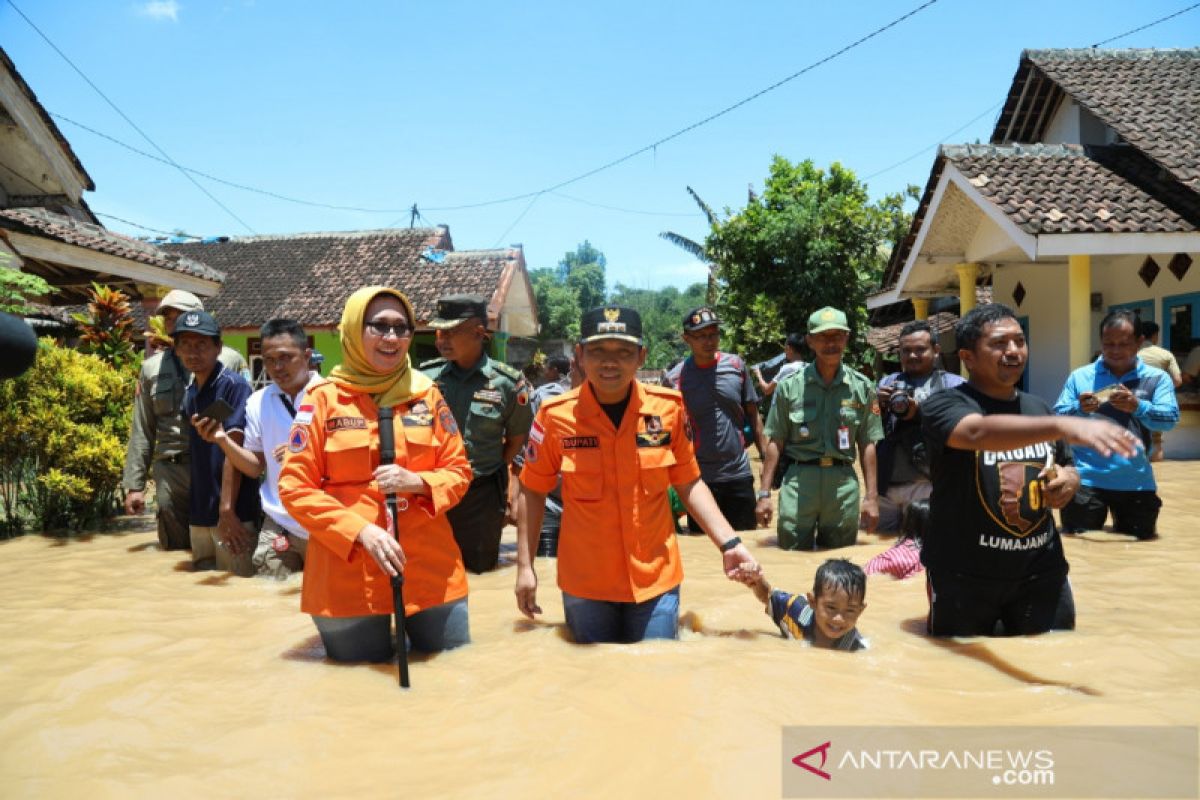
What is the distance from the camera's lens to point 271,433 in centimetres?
513

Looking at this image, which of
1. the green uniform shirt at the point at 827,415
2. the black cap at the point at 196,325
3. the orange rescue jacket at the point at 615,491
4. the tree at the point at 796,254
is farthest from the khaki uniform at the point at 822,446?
the tree at the point at 796,254

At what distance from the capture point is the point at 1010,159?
12.4 m

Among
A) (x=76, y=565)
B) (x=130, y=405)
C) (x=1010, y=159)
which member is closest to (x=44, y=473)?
(x=130, y=405)

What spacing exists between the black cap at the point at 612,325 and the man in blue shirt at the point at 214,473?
10.5 ft

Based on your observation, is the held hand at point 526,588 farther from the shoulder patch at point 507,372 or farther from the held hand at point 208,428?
the held hand at point 208,428

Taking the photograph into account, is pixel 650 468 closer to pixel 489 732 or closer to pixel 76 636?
pixel 489 732

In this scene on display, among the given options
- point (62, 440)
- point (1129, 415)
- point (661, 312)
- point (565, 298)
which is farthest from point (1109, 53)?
point (661, 312)

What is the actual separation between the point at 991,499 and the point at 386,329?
105 inches

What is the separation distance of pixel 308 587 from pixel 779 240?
15.2m

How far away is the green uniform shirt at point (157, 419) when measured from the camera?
246 inches

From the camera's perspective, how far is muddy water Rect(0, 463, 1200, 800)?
2506 mm

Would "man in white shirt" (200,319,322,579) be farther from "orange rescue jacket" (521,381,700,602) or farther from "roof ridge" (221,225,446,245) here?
"roof ridge" (221,225,446,245)

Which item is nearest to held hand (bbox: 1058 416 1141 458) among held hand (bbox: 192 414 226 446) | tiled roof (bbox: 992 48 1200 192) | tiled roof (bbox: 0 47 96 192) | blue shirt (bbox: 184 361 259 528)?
held hand (bbox: 192 414 226 446)

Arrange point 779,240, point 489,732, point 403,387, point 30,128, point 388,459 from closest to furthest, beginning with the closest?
1. point 489,732
2. point 388,459
3. point 403,387
4. point 30,128
5. point 779,240
